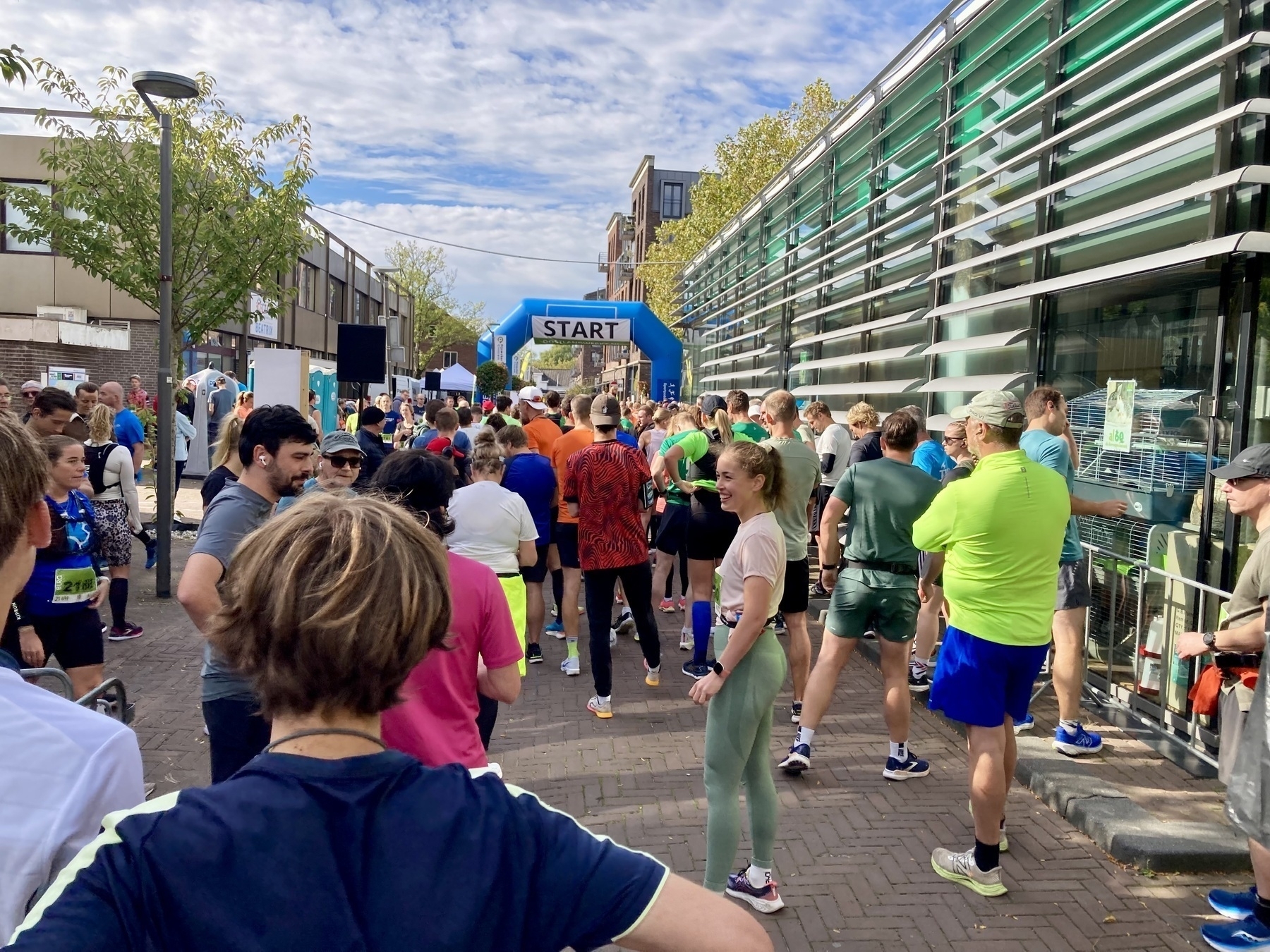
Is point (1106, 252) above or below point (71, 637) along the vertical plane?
above

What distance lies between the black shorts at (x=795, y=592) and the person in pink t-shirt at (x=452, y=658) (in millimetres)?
3147

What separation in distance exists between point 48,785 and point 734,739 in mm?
2652

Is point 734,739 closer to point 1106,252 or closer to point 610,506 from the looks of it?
point 610,506

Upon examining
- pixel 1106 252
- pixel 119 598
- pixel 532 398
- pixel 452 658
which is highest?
pixel 1106 252

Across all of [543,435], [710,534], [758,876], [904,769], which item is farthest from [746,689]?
[543,435]

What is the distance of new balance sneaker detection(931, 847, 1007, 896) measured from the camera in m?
3.88

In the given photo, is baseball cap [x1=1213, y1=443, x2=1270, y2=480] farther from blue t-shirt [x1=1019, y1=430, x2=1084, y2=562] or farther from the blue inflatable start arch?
the blue inflatable start arch

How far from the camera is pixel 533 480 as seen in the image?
704 cm

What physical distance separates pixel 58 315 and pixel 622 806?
23.7 meters

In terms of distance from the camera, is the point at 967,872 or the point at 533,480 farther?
the point at 533,480

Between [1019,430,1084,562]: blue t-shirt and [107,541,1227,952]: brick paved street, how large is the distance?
4.38ft

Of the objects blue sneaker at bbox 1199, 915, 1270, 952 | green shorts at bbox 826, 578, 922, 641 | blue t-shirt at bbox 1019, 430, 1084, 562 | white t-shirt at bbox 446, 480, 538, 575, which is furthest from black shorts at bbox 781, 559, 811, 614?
blue sneaker at bbox 1199, 915, 1270, 952

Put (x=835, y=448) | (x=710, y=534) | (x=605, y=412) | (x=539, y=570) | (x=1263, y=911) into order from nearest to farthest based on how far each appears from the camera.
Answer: (x=1263, y=911)
(x=605, y=412)
(x=710, y=534)
(x=539, y=570)
(x=835, y=448)

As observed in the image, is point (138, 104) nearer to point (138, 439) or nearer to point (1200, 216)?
point (138, 439)
